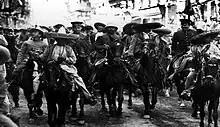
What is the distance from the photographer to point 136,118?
12352 millimetres

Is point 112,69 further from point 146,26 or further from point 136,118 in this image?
point 136,118

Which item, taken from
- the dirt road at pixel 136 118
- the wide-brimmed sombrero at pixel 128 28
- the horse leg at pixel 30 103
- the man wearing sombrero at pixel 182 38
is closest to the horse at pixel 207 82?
the dirt road at pixel 136 118

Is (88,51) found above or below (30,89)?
above

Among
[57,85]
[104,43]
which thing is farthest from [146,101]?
[57,85]

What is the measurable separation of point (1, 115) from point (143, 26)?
6698 millimetres

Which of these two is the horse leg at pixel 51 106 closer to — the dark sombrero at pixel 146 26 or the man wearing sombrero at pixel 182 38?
the dark sombrero at pixel 146 26

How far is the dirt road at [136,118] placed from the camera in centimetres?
1152

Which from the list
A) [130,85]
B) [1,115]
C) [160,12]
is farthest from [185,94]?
[160,12]

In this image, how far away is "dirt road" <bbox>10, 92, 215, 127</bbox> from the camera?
37.8 feet

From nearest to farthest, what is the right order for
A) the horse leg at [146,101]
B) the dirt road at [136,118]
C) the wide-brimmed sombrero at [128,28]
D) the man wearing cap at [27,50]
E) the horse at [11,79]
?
the man wearing cap at [27,50] → the dirt road at [136,118] → the horse leg at [146,101] → the horse at [11,79] → the wide-brimmed sombrero at [128,28]

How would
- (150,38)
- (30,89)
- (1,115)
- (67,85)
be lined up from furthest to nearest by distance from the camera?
(150,38)
(30,89)
(67,85)
(1,115)

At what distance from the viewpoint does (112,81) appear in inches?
463

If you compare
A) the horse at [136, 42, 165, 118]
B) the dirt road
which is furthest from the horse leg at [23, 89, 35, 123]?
the horse at [136, 42, 165, 118]

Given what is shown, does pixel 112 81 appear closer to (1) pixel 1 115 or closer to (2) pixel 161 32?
(2) pixel 161 32
